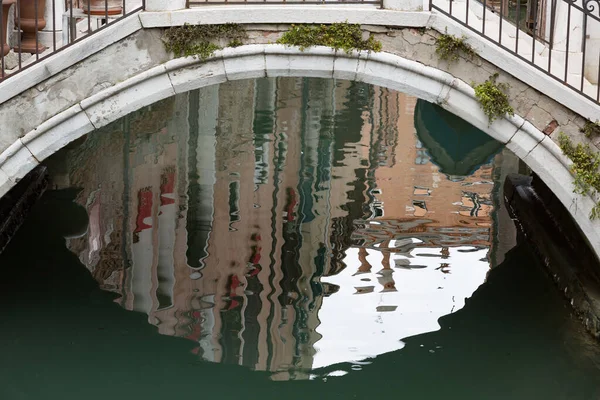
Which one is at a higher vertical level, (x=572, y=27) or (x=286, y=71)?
(x=572, y=27)

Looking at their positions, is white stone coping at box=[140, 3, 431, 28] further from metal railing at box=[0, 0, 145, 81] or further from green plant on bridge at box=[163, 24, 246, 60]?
metal railing at box=[0, 0, 145, 81]

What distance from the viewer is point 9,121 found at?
20.3 feet

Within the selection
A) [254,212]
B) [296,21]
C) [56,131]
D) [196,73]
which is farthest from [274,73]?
[254,212]

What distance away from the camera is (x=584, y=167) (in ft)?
20.3

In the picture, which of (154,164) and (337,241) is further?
(154,164)

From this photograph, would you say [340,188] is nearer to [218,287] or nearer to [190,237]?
[190,237]

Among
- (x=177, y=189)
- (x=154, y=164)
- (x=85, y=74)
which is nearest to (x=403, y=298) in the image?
(x=85, y=74)

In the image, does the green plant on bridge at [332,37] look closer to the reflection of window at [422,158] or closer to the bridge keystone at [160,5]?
the bridge keystone at [160,5]

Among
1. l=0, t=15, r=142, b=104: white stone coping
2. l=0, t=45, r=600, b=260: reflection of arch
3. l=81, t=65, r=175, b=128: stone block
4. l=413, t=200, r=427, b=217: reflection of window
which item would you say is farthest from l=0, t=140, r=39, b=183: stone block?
l=413, t=200, r=427, b=217: reflection of window

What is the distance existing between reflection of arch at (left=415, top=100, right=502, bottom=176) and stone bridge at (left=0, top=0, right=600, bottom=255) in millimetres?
5586

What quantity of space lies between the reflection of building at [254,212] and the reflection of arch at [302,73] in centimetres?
171

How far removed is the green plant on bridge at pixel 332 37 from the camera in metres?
6.19

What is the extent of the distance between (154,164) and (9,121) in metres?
5.71

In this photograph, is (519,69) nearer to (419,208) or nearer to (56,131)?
(56,131)
